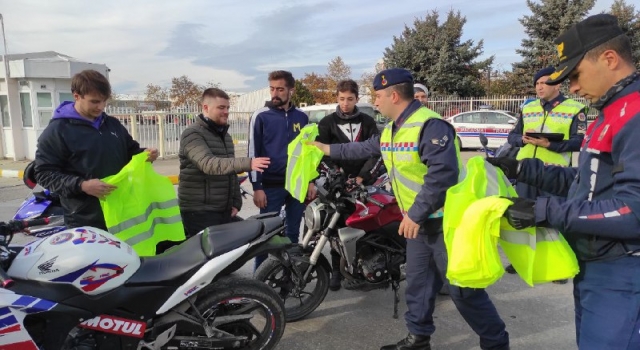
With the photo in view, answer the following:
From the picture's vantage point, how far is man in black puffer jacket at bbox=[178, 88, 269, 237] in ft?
10.8

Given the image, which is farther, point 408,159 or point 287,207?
point 287,207

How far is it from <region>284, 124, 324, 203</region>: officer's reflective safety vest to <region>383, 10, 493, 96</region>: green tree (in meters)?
25.9

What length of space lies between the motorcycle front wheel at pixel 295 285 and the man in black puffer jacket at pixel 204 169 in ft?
2.04

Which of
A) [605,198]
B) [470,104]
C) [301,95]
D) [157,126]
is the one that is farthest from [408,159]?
[301,95]

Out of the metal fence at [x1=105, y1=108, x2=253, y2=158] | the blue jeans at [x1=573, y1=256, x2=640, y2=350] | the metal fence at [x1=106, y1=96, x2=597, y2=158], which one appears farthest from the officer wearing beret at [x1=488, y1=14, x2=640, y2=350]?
the metal fence at [x1=105, y1=108, x2=253, y2=158]

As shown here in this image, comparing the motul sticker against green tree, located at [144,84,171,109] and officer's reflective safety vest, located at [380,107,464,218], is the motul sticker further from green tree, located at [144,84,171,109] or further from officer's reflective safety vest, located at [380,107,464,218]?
green tree, located at [144,84,171,109]

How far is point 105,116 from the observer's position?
3039 millimetres

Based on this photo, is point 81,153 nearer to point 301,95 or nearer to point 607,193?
point 607,193

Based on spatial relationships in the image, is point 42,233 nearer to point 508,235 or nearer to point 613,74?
point 508,235

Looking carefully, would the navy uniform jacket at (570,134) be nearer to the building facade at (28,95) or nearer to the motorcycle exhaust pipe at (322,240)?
the motorcycle exhaust pipe at (322,240)

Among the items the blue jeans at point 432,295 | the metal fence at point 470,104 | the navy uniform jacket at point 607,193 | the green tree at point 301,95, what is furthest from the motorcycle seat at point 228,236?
the green tree at point 301,95

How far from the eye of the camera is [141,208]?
2932 mm

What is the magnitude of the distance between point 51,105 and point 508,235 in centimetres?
1354

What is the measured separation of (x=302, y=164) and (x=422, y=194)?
105 cm
